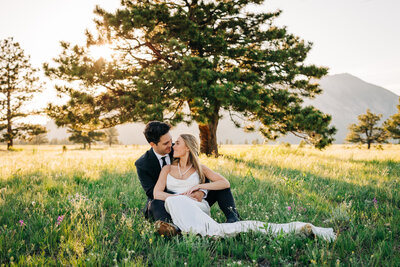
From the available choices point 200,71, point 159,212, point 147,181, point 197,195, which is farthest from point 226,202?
point 200,71

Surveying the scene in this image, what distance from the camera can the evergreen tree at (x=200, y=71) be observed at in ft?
33.9

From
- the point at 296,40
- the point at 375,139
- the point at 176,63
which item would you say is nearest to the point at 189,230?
the point at 176,63

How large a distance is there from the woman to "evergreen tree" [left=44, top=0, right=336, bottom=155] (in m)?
6.06

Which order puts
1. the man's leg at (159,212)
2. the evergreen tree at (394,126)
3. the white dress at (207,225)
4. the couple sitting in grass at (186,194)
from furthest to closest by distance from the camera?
1. the evergreen tree at (394,126)
2. the man's leg at (159,212)
3. the couple sitting in grass at (186,194)
4. the white dress at (207,225)

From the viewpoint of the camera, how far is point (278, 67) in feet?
42.3

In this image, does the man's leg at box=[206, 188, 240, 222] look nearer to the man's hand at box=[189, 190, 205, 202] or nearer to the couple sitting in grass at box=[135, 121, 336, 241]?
the couple sitting in grass at box=[135, 121, 336, 241]

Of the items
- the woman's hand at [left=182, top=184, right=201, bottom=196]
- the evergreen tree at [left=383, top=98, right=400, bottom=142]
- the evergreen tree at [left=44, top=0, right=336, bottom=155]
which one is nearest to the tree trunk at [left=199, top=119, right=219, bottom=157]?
the evergreen tree at [left=44, top=0, right=336, bottom=155]

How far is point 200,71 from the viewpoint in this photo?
10008 millimetres

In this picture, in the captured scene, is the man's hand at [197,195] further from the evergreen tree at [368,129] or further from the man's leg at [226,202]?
the evergreen tree at [368,129]

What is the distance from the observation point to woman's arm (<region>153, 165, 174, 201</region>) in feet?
12.1

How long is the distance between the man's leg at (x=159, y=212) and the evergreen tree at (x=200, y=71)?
6435 mm

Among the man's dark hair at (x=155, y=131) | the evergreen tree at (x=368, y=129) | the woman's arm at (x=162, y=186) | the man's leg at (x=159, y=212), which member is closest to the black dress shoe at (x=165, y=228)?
the man's leg at (x=159, y=212)

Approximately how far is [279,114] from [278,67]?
2726 millimetres

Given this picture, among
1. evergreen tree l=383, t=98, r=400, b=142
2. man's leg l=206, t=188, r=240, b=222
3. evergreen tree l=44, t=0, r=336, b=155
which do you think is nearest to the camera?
man's leg l=206, t=188, r=240, b=222
